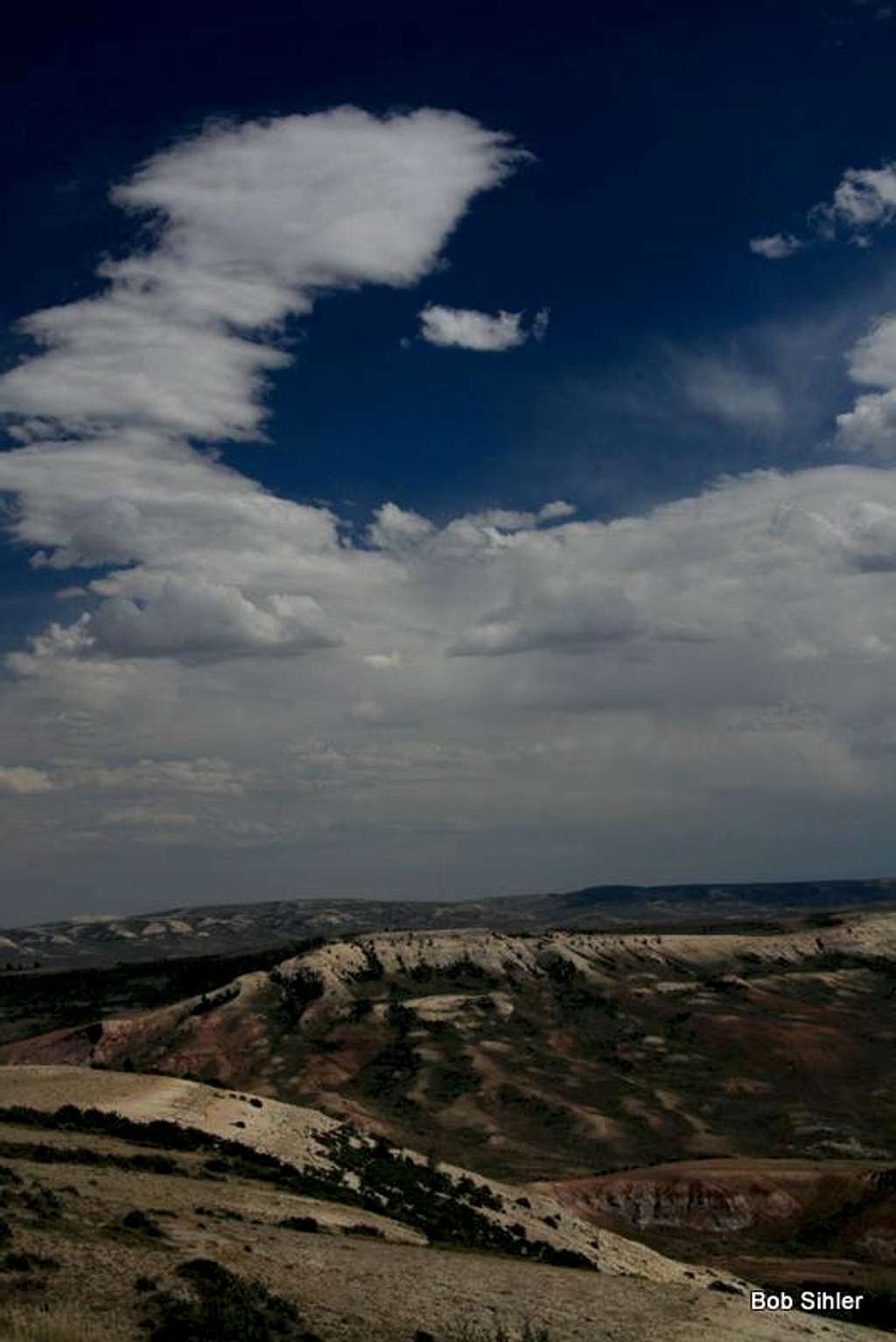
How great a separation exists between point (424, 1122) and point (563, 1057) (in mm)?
24678

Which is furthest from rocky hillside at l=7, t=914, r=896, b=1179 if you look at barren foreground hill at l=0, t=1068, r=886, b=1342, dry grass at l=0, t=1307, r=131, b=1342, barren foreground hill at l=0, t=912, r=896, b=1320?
dry grass at l=0, t=1307, r=131, b=1342

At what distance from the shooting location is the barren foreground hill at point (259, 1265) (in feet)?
68.3

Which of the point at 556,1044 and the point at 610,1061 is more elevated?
the point at 556,1044

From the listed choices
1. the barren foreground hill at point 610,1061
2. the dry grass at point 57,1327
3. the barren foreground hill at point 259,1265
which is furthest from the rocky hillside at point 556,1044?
the dry grass at point 57,1327

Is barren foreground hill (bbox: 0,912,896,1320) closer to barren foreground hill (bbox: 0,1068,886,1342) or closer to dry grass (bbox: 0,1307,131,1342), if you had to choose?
barren foreground hill (bbox: 0,1068,886,1342)

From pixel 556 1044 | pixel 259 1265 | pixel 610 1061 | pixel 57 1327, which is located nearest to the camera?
pixel 57 1327

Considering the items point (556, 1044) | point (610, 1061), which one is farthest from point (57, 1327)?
point (556, 1044)

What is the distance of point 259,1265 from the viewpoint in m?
24.8

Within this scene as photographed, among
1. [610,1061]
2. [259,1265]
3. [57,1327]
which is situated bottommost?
[610,1061]

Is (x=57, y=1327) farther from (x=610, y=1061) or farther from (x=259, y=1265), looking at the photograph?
(x=610, y=1061)

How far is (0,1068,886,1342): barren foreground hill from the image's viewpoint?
→ 2083cm

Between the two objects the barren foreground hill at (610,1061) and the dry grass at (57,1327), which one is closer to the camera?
the dry grass at (57,1327)

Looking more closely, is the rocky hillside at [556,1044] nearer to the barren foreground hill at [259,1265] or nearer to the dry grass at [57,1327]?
the barren foreground hill at [259,1265]

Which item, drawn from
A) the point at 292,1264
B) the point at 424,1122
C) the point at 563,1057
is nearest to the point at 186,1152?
the point at 292,1264
